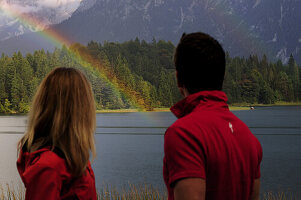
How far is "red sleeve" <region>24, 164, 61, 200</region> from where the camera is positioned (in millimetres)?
1726

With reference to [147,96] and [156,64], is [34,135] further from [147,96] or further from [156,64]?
[156,64]

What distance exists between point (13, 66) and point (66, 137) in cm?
10782

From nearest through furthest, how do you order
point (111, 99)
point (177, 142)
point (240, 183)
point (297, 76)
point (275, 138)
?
1. point (177, 142)
2. point (240, 183)
3. point (275, 138)
4. point (111, 99)
5. point (297, 76)

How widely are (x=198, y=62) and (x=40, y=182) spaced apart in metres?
0.87

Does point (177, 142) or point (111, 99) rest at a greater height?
point (177, 142)

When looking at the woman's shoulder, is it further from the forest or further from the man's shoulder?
the forest

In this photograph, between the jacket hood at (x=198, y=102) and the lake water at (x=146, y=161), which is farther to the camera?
the lake water at (x=146, y=161)

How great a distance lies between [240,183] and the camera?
161cm

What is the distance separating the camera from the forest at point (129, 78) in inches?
3999

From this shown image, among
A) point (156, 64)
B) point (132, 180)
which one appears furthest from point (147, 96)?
point (132, 180)

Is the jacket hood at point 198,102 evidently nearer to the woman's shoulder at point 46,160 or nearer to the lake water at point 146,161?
the woman's shoulder at point 46,160

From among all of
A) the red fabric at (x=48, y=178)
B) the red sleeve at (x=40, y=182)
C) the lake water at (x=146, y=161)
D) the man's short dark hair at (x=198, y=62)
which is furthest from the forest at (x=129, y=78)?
the man's short dark hair at (x=198, y=62)

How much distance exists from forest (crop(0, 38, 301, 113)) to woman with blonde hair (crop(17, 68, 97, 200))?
92.3 metres

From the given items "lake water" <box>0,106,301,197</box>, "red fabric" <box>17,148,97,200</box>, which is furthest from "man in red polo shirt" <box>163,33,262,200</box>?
"lake water" <box>0,106,301,197</box>
